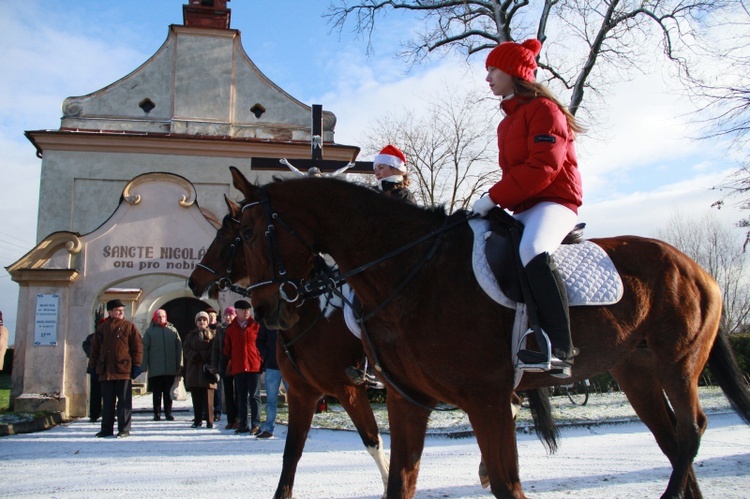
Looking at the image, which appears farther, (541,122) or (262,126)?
(262,126)

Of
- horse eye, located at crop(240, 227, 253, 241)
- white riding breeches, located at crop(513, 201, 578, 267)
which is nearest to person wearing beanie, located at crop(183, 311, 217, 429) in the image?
horse eye, located at crop(240, 227, 253, 241)

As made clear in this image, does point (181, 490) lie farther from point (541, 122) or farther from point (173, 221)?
point (173, 221)

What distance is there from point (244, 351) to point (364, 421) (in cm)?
593

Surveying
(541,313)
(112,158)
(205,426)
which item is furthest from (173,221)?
(541,313)

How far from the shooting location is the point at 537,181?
381cm

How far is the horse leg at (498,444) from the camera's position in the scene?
3.43m

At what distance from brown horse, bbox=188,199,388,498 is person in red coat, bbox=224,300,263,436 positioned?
17.1ft

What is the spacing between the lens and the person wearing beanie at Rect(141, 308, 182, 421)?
45.0 feet

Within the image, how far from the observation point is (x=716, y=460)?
7.10 metres

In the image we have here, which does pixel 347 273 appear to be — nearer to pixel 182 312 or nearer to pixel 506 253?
pixel 506 253

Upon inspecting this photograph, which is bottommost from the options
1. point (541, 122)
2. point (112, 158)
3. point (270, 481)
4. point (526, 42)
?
point (270, 481)

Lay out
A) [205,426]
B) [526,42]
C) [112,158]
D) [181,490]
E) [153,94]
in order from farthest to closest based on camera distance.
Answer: [153,94] → [112,158] → [205,426] → [181,490] → [526,42]

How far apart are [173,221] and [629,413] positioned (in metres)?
10.2

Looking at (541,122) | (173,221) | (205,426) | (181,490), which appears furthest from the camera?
(173,221)
